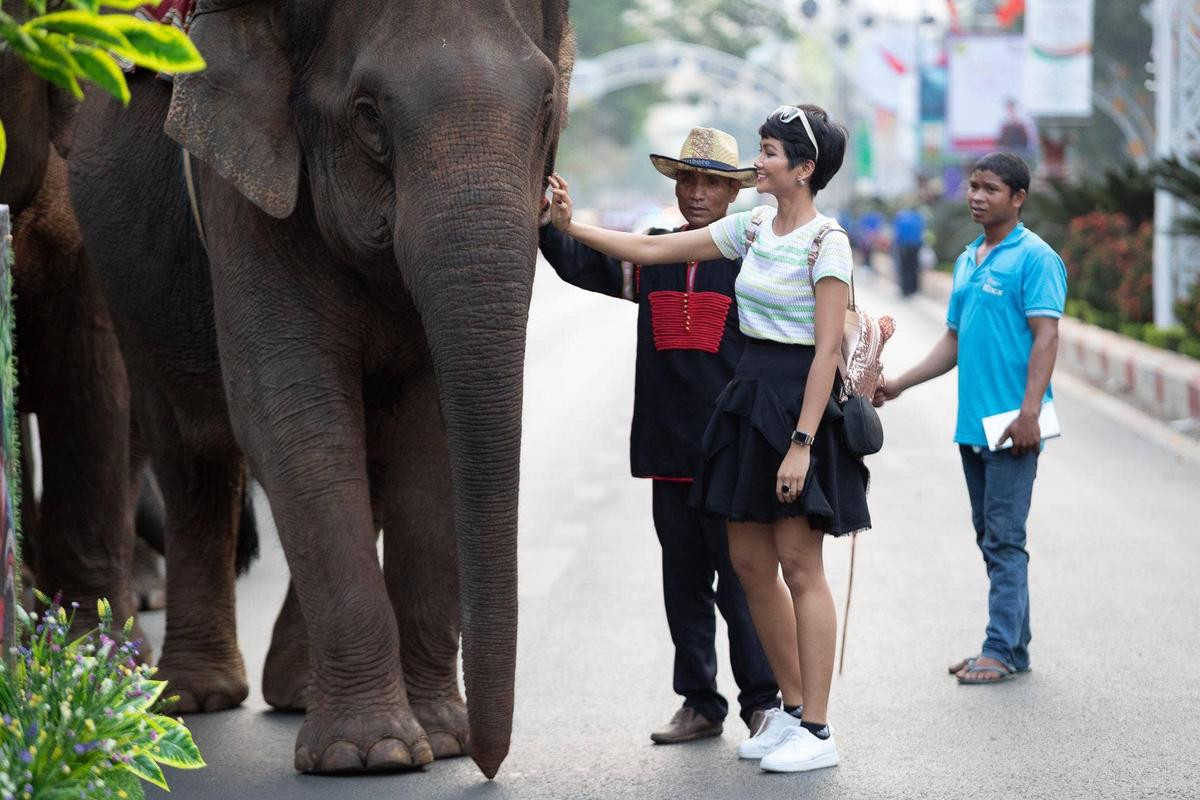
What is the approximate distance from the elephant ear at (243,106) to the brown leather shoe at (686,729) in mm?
1960

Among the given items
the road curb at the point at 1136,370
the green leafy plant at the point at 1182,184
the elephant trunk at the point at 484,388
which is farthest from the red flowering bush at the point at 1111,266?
the elephant trunk at the point at 484,388

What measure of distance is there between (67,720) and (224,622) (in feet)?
10.7

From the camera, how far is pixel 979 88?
40.1m

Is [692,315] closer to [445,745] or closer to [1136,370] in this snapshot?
[445,745]

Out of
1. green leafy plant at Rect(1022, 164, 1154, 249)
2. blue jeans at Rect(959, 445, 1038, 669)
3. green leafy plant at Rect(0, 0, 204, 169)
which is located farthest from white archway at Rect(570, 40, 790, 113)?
green leafy plant at Rect(0, 0, 204, 169)

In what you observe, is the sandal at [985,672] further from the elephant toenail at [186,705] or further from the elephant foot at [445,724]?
the elephant toenail at [186,705]

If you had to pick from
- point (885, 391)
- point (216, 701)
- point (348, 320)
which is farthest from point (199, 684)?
Answer: point (885, 391)

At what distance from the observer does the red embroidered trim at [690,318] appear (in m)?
6.70

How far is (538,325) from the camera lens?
30.9 metres

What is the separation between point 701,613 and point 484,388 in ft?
5.22

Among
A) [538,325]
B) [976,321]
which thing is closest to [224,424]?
[976,321]

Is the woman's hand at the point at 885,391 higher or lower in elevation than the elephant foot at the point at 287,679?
higher

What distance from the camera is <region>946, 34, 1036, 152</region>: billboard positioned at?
40.0 m

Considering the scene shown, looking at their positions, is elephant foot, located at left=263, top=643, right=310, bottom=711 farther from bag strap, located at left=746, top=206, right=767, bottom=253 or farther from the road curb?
the road curb
